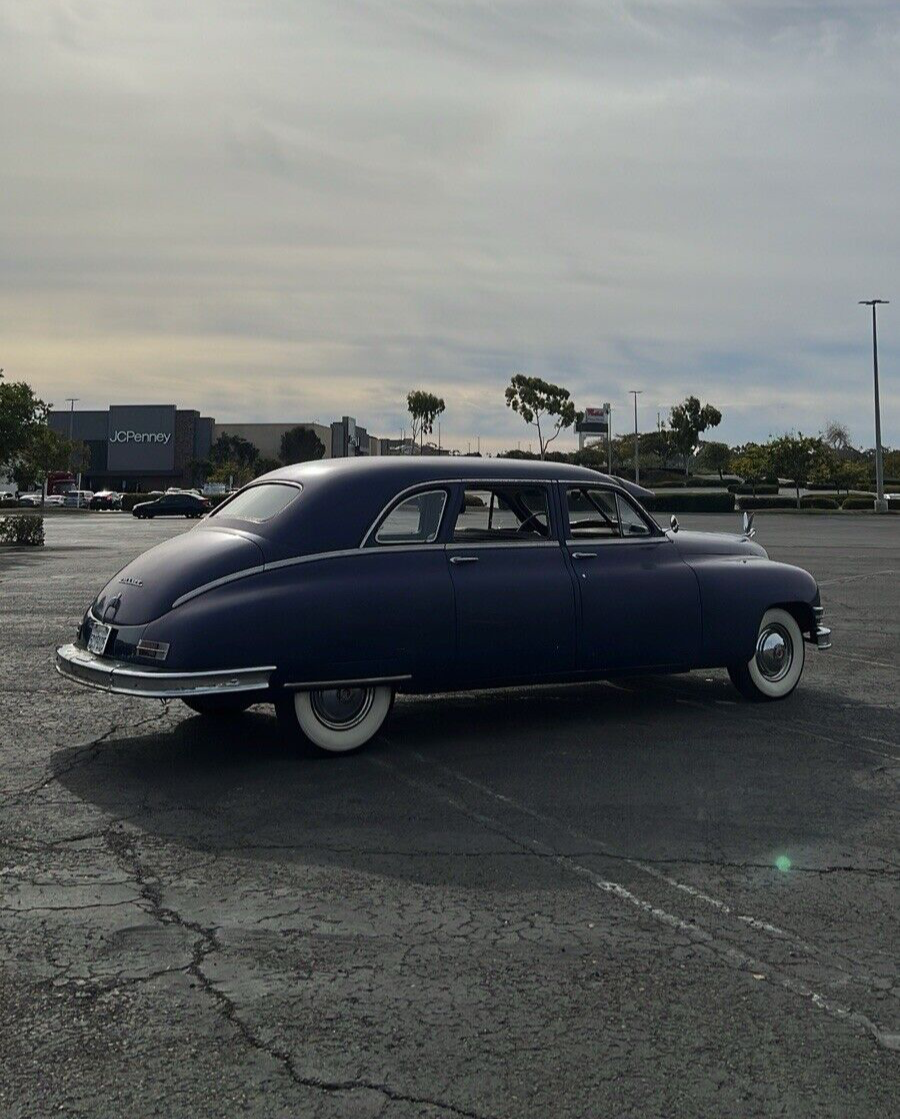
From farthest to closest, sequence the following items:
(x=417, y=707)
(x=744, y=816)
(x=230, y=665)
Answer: (x=417, y=707)
(x=230, y=665)
(x=744, y=816)

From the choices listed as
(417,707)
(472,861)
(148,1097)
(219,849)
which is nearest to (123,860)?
(219,849)

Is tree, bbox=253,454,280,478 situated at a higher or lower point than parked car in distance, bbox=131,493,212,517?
higher

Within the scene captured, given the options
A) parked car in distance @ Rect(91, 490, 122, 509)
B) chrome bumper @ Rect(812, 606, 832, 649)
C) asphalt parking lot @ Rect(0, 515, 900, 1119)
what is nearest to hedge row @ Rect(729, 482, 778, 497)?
parked car in distance @ Rect(91, 490, 122, 509)

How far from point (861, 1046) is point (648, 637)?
483cm

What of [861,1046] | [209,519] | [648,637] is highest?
[209,519]

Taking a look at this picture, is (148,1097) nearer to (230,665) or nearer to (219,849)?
(219,849)

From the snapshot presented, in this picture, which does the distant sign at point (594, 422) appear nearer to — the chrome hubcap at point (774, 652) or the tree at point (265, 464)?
the tree at point (265, 464)

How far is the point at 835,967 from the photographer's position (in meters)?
4.32

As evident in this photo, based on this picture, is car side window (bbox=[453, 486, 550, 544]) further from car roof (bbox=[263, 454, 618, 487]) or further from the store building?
the store building

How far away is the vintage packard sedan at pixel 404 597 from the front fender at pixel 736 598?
0.01 m

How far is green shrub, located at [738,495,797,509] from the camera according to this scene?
6762 centimetres

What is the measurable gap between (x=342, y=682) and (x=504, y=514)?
1.77 m

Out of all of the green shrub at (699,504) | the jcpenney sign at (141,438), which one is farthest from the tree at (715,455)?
the green shrub at (699,504)

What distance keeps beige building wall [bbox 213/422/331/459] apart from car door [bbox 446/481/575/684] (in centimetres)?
11704
